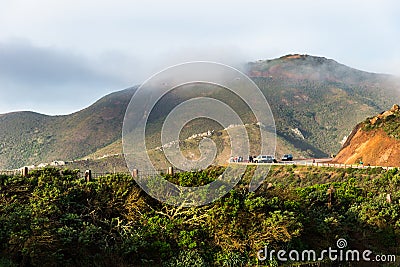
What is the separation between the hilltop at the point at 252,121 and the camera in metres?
72.5

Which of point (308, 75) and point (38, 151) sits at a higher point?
point (308, 75)

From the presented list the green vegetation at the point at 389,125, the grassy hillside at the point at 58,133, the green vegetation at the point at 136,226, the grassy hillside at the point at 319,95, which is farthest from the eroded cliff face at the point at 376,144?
the grassy hillside at the point at 58,133

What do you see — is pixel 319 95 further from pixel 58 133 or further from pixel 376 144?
pixel 376 144

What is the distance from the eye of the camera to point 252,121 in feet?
225

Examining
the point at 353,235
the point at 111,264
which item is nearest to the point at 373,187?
the point at 353,235

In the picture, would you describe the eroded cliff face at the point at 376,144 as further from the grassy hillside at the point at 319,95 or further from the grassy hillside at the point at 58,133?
the grassy hillside at the point at 58,133

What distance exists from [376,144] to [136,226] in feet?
112

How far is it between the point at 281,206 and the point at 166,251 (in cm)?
330

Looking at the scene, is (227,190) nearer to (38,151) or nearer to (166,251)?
(166,251)

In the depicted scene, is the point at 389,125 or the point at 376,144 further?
the point at 389,125

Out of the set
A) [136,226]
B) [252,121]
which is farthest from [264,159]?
[136,226]

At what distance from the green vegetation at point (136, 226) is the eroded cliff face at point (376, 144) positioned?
88.1ft

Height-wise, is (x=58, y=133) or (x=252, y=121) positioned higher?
(x=252, y=121)

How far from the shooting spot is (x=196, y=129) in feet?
224
